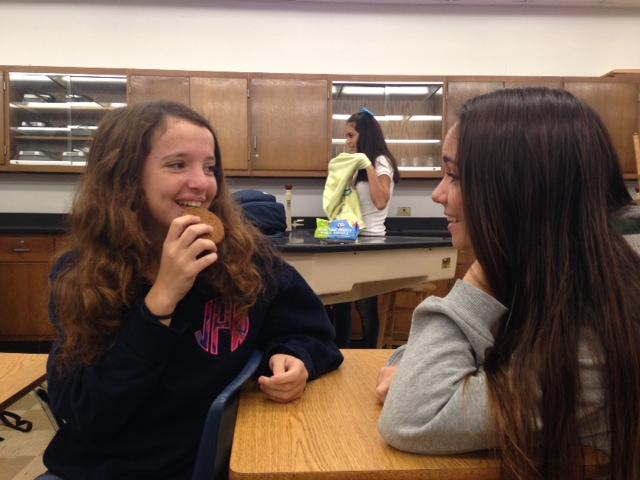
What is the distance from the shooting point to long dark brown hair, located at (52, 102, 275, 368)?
2.87 ft

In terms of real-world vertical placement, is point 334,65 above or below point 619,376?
above

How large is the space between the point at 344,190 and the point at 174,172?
2.24 m

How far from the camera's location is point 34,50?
436 cm

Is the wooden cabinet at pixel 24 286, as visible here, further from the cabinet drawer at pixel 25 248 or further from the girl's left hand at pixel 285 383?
the girl's left hand at pixel 285 383

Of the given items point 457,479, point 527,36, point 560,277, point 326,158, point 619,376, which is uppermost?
point 527,36

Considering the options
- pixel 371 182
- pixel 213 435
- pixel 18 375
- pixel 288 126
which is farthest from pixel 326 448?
pixel 288 126

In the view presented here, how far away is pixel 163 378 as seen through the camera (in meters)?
0.94

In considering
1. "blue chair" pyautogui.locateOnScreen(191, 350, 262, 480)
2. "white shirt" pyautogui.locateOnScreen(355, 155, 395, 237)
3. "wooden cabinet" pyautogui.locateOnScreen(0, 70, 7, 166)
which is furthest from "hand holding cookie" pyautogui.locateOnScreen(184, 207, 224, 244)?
"wooden cabinet" pyautogui.locateOnScreen(0, 70, 7, 166)

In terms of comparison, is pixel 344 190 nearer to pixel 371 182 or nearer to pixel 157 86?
pixel 371 182

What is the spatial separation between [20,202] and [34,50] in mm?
1398

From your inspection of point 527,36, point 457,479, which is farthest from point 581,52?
point 457,479

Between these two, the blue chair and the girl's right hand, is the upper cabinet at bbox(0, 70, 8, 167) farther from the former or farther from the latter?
the blue chair

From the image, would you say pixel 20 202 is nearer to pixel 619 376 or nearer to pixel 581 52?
pixel 619 376

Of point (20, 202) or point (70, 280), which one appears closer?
point (70, 280)
